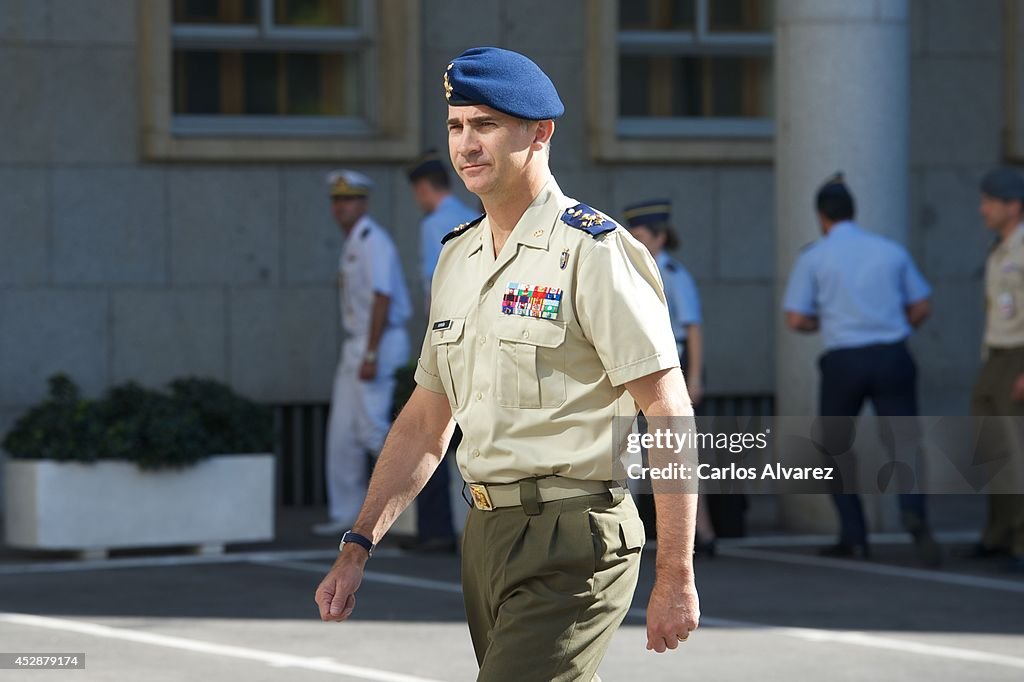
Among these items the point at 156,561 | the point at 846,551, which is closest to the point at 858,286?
the point at 846,551

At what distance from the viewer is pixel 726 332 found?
1417cm

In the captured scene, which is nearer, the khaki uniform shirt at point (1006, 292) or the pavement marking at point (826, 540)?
the khaki uniform shirt at point (1006, 292)

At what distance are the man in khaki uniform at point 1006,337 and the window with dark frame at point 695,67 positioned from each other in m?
4.39

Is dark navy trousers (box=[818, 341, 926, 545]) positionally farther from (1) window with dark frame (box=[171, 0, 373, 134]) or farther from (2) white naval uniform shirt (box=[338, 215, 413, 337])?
(1) window with dark frame (box=[171, 0, 373, 134])

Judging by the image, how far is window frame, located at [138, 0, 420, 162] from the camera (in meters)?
12.8

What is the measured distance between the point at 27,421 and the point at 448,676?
3.96 m

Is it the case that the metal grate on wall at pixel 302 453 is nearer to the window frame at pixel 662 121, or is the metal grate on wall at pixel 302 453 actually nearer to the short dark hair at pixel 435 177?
the window frame at pixel 662 121

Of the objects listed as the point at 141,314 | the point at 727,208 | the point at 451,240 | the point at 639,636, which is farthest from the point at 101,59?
the point at 451,240

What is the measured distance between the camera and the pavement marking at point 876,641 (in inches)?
299

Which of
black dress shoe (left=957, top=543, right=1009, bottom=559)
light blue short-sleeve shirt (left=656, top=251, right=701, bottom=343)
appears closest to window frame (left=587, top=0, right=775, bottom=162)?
light blue short-sleeve shirt (left=656, top=251, right=701, bottom=343)

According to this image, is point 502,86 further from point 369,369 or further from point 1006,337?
point 369,369

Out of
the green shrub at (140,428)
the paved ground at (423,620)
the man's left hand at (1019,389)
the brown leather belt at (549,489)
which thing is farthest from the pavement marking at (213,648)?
the man's left hand at (1019,389)

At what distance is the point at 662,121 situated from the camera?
46.9 feet

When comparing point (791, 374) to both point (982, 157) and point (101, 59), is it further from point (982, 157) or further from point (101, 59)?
point (101, 59)
